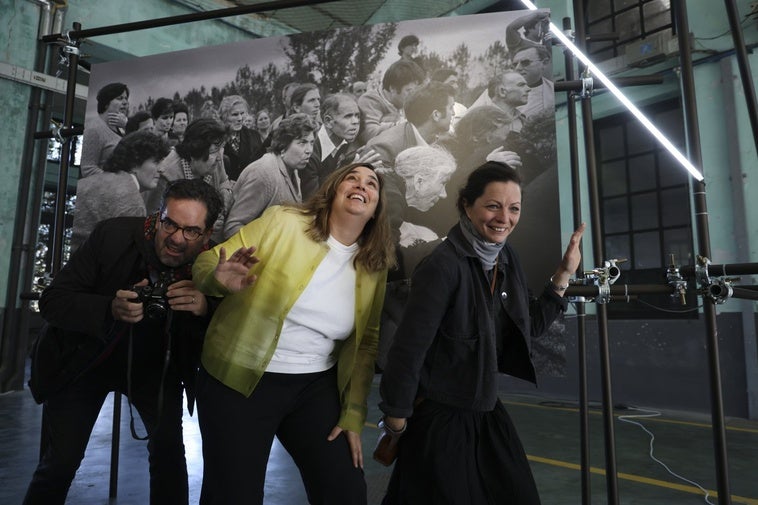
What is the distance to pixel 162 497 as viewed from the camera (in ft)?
6.66

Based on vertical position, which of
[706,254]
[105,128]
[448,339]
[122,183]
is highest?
[105,128]

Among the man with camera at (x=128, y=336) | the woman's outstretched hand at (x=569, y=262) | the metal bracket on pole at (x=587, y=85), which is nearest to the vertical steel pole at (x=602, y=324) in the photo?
the metal bracket on pole at (x=587, y=85)

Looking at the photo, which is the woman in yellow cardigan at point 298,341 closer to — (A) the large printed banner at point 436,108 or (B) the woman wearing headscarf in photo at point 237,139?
(A) the large printed banner at point 436,108

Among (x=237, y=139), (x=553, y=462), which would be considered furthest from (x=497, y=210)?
(x=553, y=462)

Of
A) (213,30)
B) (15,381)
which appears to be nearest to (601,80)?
(213,30)

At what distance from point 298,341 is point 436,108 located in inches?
49.0

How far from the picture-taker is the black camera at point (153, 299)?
5.44ft

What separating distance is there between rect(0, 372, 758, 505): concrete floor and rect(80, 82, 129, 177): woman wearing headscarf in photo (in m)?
1.89

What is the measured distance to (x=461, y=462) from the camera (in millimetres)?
Result: 1543

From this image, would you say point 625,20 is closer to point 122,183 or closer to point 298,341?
point 122,183

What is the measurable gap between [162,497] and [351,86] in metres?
1.96

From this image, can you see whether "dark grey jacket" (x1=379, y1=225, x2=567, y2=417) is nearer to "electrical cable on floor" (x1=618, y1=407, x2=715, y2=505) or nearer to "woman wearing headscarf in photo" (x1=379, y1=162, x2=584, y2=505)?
"woman wearing headscarf in photo" (x1=379, y1=162, x2=584, y2=505)

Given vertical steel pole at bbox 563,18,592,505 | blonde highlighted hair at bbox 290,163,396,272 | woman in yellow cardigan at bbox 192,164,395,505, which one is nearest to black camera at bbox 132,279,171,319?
woman in yellow cardigan at bbox 192,164,395,505

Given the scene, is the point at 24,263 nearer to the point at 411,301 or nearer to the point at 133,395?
the point at 133,395
